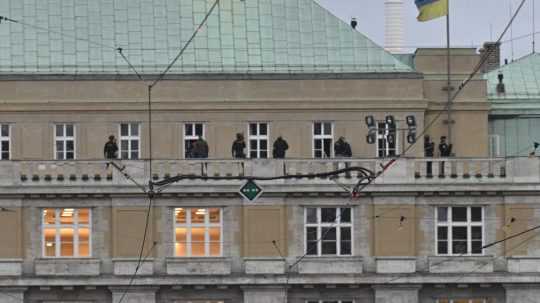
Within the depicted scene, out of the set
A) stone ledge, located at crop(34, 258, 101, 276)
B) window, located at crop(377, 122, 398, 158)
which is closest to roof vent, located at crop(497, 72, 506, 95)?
window, located at crop(377, 122, 398, 158)

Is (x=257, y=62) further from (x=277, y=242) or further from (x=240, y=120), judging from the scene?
(x=277, y=242)

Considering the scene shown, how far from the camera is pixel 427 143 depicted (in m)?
118

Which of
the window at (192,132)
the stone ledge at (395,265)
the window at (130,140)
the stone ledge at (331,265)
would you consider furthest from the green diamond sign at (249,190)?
the window at (130,140)

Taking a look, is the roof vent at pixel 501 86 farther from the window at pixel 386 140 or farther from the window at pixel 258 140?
the window at pixel 258 140

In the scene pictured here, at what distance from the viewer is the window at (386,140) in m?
118

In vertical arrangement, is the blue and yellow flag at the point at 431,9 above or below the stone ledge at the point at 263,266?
above

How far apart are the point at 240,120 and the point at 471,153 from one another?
9653 millimetres

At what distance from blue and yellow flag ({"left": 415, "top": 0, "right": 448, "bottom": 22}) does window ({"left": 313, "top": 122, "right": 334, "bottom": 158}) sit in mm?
5846

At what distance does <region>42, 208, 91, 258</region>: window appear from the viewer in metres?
113

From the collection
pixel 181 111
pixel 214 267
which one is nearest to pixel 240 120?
pixel 181 111

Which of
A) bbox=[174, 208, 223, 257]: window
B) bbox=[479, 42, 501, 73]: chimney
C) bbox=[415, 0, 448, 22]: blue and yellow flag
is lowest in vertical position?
bbox=[174, 208, 223, 257]: window

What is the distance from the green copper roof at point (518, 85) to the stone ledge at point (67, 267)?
21.5m

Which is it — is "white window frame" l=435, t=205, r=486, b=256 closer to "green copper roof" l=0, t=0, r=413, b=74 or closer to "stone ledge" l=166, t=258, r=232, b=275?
"stone ledge" l=166, t=258, r=232, b=275

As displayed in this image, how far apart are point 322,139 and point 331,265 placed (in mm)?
9664
